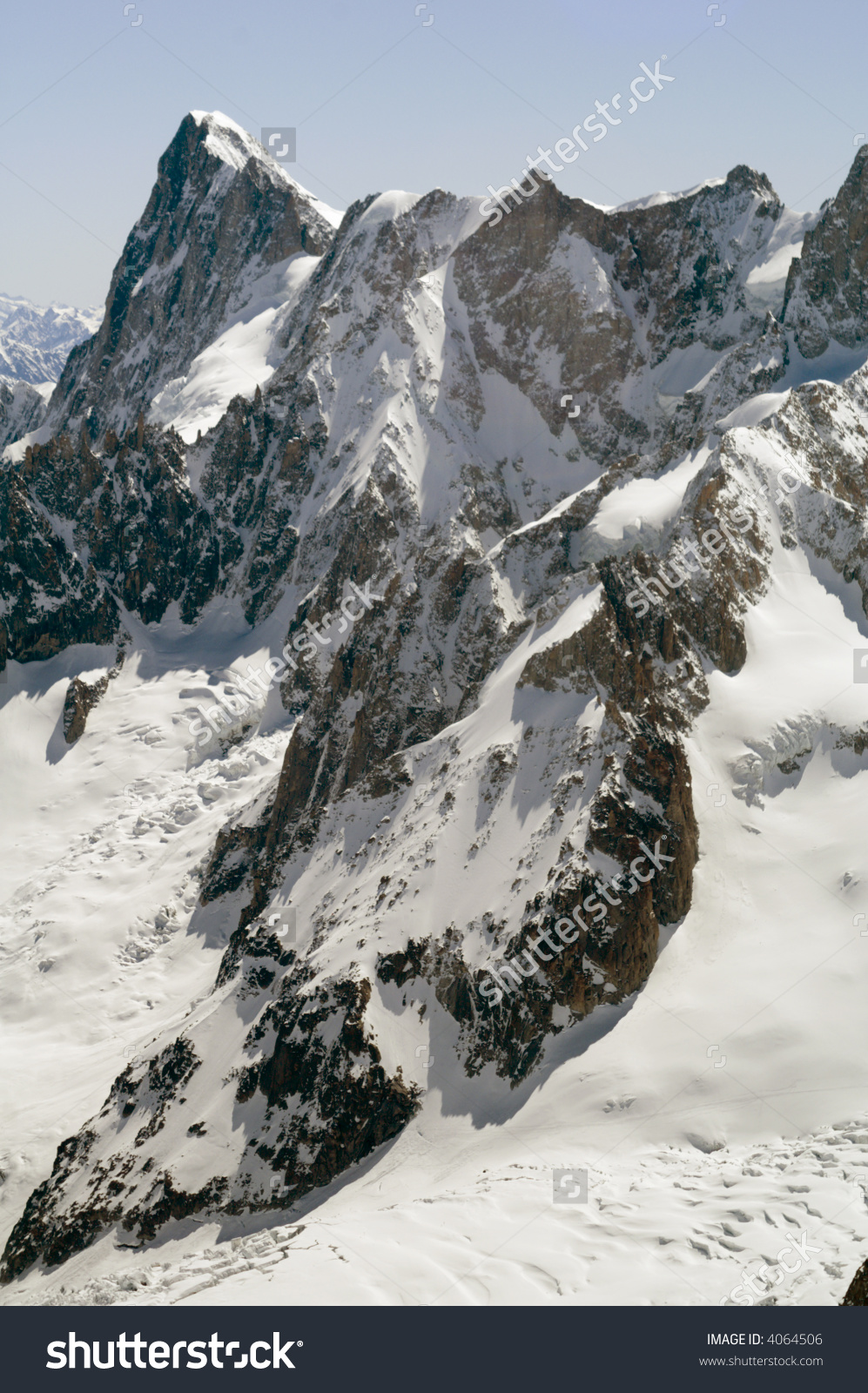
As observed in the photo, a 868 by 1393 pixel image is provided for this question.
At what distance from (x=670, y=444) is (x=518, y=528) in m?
25.8

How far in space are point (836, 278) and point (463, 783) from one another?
86.3 m

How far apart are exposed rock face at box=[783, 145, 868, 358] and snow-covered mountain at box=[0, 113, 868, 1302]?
0.45m

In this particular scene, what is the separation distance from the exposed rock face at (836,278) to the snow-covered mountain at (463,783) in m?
0.45

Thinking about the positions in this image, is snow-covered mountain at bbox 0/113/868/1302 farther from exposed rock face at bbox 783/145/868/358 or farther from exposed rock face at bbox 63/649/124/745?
exposed rock face at bbox 63/649/124/745

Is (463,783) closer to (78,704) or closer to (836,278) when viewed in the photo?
(78,704)

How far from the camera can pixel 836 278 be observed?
119125 mm

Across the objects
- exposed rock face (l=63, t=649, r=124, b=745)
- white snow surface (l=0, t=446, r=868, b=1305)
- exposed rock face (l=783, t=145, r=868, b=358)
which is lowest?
white snow surface (l=0, t=446, r=868, b=1305)

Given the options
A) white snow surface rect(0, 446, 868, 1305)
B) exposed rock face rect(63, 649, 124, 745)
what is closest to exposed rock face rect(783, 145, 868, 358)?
white snow surface rect(0, 446, 868, 1305)

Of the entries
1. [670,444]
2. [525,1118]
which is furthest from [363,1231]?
[670,444]

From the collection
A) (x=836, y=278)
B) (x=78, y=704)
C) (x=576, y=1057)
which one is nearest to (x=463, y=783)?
(x=576, y=1057)

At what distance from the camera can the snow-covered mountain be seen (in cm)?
4881

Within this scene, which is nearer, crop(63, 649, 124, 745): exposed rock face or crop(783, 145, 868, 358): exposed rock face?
crop(783, 145, 868, 358): exposed rock face

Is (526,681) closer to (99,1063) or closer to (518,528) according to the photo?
(99,1063)

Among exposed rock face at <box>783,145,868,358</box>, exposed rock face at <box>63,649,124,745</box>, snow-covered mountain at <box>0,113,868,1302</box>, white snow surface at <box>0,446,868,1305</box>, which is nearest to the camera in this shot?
white snow surface at <box>0,446,868,1305</box>
